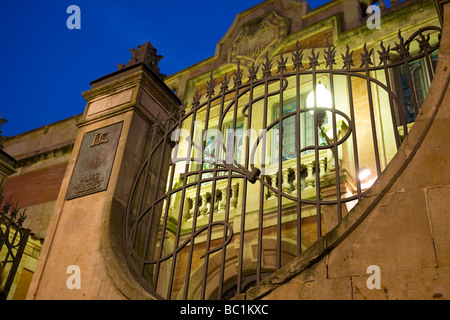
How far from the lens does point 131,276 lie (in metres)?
3.27

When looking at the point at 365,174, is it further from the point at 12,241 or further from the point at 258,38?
the point at 12,241

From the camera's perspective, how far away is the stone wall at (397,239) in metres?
2.27

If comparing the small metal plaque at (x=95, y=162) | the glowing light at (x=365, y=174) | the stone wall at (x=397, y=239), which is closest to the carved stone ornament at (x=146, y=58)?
the small metal plaque at (x=95, y=162)

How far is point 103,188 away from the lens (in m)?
3.81

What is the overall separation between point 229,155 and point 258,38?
7104 millimetres

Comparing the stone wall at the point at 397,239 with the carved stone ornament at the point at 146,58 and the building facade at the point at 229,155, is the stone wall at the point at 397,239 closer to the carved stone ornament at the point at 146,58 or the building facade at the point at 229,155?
the building facade at the point at 229,155

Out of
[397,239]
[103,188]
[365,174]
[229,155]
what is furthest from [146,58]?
[365,174]

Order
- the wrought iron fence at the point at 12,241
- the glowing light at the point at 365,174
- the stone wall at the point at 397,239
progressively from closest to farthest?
the stone wall at the point at 397,239 < the wrought iron fence at the point at 12,241 < the glowing light at the point at 365,174

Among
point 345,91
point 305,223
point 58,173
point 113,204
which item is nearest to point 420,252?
point 113,204

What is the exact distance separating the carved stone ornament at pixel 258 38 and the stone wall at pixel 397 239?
23.5 ft

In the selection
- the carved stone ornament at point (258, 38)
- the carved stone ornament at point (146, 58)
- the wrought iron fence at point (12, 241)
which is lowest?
the wrought iron fence at point (12, 241)

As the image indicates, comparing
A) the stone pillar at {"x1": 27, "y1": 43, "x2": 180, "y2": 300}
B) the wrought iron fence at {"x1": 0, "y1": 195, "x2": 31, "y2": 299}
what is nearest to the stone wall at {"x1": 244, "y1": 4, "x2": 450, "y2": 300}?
the stone pillar at {"x1": 27, "y1": 43, "x2": 180, "y2": 300}

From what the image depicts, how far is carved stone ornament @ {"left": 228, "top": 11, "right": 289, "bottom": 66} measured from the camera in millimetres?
9641
